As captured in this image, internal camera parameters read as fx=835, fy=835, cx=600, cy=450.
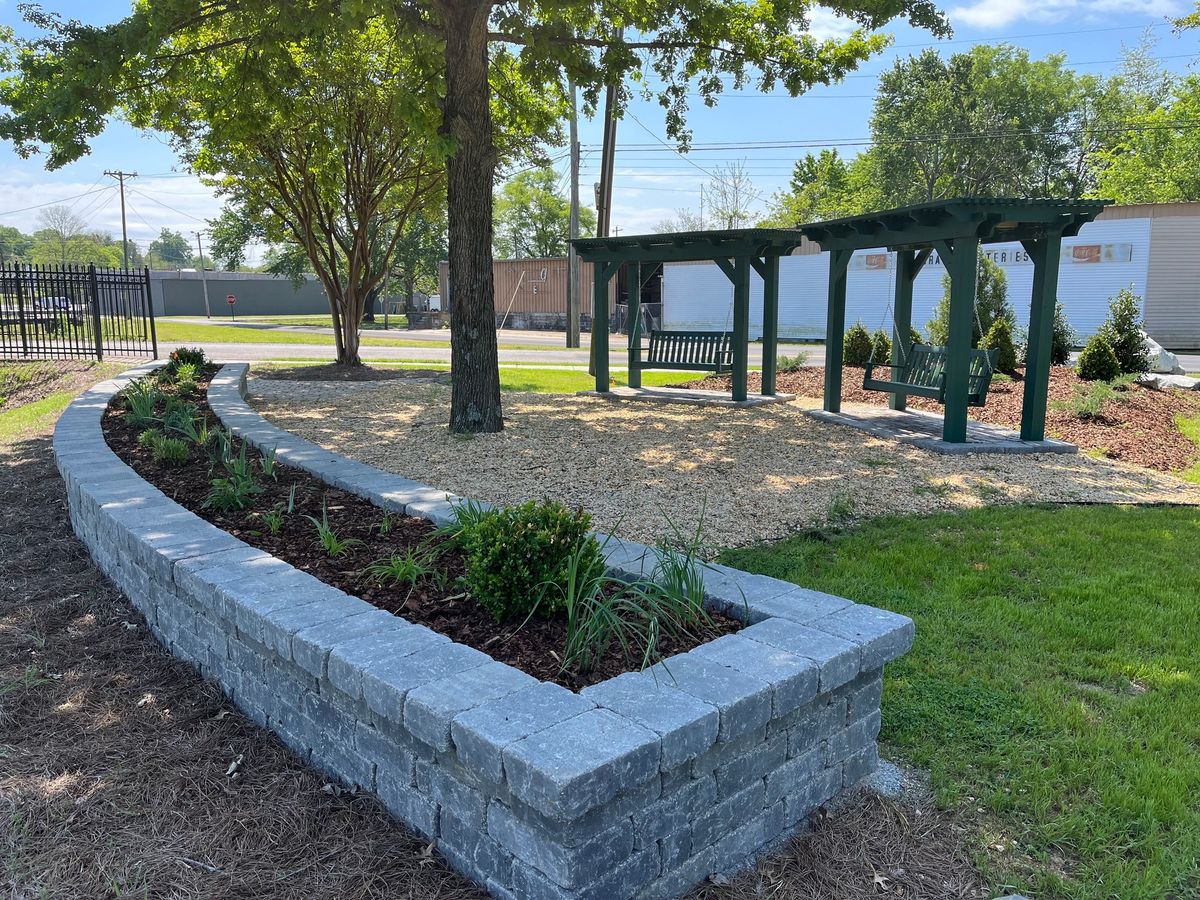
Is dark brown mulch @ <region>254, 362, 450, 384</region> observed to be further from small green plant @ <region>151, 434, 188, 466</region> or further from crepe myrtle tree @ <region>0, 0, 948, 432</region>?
small green plant @ <region>151, 434, 188, 466</region>

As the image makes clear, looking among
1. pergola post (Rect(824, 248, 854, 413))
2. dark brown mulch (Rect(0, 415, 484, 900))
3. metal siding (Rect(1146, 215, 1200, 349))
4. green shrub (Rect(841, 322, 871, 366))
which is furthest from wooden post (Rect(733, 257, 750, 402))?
metal siding (Rect(1146, 215, 1200, 349))

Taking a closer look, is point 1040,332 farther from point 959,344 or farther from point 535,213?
point 535,213

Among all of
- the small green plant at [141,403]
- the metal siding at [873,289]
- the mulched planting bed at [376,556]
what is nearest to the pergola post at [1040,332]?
the mulched planting bed at [376,556]

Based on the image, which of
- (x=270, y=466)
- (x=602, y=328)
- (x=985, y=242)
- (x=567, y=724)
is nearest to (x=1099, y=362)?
(x=985, y=242)

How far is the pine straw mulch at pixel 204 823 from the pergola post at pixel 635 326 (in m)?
9.10

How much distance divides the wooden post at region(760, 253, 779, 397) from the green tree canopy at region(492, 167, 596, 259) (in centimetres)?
4311

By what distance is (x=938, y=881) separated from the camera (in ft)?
7.05

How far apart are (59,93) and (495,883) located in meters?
8.09

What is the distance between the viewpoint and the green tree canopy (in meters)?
53.5

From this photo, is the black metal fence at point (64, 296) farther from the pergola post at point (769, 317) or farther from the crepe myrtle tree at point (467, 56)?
the pergola post at point (769, 317)

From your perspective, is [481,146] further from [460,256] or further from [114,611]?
[114,611]

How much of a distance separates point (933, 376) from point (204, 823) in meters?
7.85

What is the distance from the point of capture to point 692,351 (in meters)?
11.1

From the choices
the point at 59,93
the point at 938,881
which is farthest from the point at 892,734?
the point at 59,93
